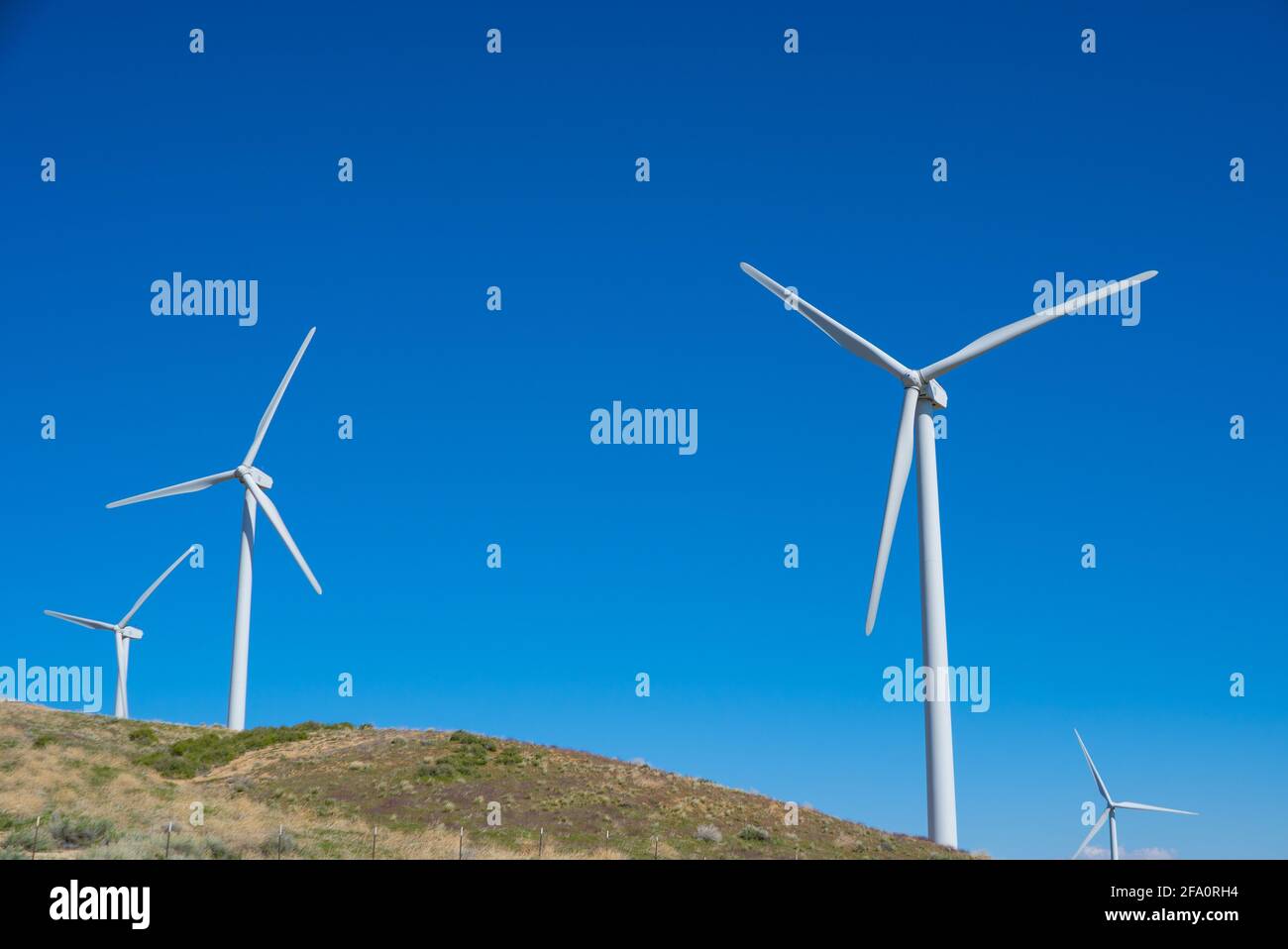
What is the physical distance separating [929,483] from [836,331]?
898cm

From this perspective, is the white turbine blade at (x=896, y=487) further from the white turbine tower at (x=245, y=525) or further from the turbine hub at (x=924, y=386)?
the white turbine tower at (x=245, y=525)

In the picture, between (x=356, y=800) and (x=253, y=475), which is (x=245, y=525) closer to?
(x=253, y=475)

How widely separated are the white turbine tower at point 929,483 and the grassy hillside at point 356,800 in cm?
302

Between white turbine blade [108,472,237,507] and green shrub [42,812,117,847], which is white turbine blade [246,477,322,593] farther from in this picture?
green shrub [42,812,117,847]

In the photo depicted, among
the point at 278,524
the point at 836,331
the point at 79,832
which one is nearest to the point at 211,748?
the point at 278,524

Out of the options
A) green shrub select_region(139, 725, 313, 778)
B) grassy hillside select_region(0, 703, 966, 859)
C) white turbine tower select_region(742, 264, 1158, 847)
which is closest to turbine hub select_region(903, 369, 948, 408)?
white turbine tower select_region(742, 264, 1158, 847)

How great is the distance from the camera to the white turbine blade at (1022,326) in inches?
1905

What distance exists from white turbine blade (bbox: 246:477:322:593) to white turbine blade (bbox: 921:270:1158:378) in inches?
1510

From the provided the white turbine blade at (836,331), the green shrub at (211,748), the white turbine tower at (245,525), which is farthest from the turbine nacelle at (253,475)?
the white turbine blade at (836,331)

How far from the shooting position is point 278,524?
7206 centimetres

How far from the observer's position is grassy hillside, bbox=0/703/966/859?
3775cm
